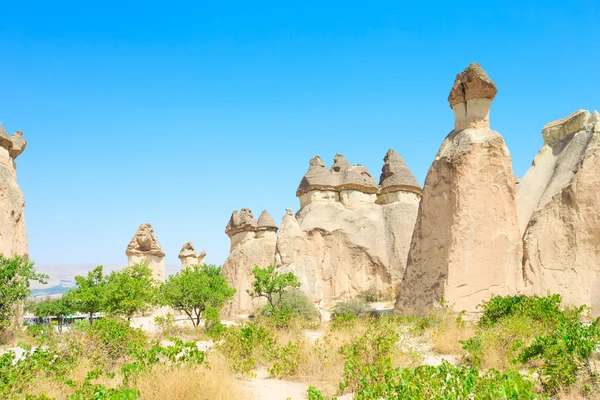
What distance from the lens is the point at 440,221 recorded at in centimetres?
1071

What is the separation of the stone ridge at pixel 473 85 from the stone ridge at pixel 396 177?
1314 centimetres

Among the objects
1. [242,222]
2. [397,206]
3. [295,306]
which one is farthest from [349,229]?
[295,306]

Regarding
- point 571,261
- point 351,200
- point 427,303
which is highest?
point 351,200

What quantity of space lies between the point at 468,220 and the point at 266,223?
14.5m

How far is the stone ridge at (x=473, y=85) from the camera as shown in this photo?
11.0 m

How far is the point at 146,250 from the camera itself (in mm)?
23734

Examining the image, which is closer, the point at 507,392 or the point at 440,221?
the point at 507,392

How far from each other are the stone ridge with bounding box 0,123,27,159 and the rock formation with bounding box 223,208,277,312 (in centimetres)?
1029

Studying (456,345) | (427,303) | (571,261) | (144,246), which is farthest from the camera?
(144,246)

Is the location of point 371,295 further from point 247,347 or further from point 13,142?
point 13,142

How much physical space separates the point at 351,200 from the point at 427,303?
13.8 meters

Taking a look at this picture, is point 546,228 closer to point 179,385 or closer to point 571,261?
point 571,261

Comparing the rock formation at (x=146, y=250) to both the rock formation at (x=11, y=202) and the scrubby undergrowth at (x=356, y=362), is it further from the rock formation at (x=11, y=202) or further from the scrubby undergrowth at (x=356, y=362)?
the scrubby undergrowth at (x=356, y=362)

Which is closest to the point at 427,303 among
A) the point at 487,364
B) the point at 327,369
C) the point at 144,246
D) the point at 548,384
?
the point at 487,364
